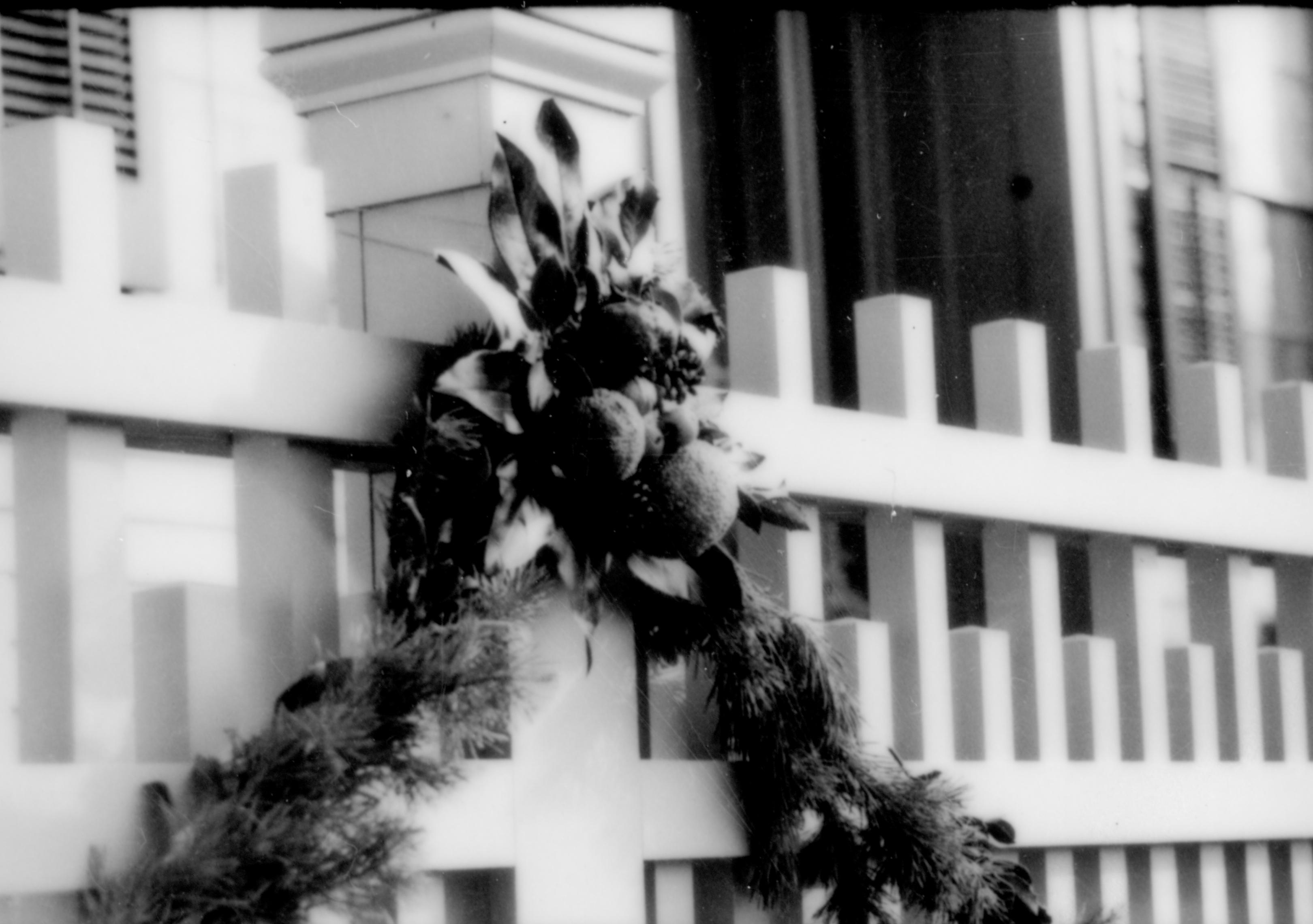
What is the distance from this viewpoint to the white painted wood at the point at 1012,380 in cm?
124

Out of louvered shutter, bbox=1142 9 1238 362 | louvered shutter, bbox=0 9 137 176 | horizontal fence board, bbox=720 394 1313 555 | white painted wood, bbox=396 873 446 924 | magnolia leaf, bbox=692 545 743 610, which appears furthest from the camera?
louvered shutter, bbox=1142 9 1238 362

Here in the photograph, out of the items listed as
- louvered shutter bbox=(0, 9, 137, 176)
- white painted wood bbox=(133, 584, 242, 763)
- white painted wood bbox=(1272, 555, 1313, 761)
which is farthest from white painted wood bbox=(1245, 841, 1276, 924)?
louvered shutter bbox=(0, 9, 137, 176)

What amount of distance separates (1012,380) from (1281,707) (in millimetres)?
350

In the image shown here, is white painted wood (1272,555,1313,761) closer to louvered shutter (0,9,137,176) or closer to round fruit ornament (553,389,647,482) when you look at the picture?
round fruit ornament (553,389,647,482)

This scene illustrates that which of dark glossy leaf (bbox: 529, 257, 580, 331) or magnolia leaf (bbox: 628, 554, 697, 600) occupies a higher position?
dark glossy leaf (bbox: 529, 257, 580, 331)

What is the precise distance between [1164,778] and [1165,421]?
0.50 m

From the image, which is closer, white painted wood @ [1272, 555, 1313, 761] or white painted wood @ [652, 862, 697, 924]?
white painted wood @ [652, 862, 697, 924]

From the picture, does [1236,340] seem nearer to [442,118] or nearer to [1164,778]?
[1164,778]

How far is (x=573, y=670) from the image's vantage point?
3.15 feet

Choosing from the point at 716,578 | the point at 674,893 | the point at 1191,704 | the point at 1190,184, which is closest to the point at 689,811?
the point at 674,893

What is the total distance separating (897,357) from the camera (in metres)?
1.18

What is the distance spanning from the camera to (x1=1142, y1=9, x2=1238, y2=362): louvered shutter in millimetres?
1836

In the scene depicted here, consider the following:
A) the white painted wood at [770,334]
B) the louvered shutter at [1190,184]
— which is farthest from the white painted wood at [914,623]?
the louvered shutter at [1190,184]

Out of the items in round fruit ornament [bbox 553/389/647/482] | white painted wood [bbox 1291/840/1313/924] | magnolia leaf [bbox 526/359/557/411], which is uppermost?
magnolia leaf [bbox 526/359/557/411]
